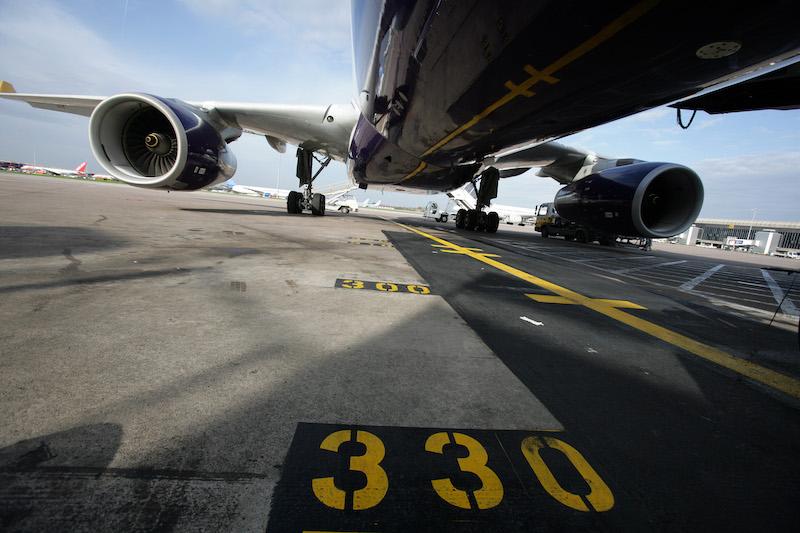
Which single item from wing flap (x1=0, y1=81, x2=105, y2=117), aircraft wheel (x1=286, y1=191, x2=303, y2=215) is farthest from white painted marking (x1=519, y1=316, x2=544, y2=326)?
aircraft wheel (x1=286, y1=191, x2=303, y2=215)

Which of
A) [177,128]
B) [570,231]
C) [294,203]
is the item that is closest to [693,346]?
[177,128]

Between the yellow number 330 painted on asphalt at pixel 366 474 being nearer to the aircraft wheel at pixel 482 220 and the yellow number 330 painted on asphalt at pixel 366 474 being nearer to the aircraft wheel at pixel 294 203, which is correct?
the aircraft wheel at pixel 294 203

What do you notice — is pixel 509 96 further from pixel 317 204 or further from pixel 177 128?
pixel 317 204

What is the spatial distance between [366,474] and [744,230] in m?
87.2

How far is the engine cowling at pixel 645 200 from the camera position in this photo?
25.2ft

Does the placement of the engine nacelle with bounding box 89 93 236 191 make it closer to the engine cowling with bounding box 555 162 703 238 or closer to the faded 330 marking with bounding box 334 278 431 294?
the faded 330 marking with bounding box 334 278 431 294

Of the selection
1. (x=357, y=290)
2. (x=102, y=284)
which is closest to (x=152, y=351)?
(x=102, y=284)

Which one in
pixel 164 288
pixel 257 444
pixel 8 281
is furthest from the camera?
pixel 164 288

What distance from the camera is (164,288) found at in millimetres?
2643

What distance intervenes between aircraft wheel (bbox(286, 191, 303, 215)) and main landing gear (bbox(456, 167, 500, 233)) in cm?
685

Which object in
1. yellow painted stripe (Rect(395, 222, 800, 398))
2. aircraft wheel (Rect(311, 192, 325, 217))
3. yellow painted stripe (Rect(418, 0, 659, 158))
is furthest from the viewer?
aircraft wheel (Rect(311, 192, 325, 217))

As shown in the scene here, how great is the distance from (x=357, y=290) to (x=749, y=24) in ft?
10.5

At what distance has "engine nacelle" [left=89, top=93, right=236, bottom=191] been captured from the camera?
6.90 meters

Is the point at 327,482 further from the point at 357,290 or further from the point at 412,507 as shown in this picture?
the point at 357,290
